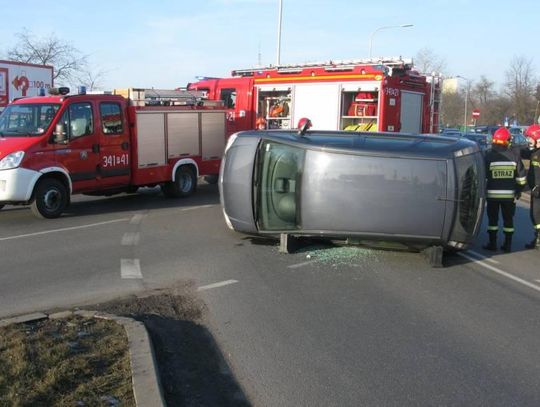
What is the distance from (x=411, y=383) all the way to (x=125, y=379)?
1.97m

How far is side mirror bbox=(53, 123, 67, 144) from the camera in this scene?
10672mm

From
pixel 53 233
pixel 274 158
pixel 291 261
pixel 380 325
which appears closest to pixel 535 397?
pixel 380 325

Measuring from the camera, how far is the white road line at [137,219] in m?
10.5

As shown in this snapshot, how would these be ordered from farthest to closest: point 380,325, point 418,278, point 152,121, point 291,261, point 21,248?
point 152,121
point 21,248
point 291,261
point 418,278
point 380,325

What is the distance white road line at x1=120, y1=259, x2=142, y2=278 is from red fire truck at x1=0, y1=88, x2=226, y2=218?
11.7 ft

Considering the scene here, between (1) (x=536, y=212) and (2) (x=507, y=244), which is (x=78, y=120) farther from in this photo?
(1) (x=536, y=212)

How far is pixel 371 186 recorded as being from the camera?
24.2ft

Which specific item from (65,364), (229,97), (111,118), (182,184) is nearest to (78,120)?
(111,118)

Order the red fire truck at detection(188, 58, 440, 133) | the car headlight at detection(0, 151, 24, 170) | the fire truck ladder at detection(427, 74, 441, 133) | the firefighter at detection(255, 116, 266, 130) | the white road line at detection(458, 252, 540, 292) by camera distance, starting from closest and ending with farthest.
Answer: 1. the white road line at detection(458, 252, 540, 292)
2. the car headlight at detection(0, 151, 24, 170)
3. the red fire truck at detection(188, 58, 440, 133)
4. the fire truck ladder at detection(427, 74, 441, 133)
5. the firefighter at detection(255, 116, 266, 130)

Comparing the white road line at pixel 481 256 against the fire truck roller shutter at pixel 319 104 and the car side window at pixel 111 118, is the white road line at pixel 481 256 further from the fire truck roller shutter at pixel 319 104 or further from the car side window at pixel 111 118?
the car side window at pixel 111 118

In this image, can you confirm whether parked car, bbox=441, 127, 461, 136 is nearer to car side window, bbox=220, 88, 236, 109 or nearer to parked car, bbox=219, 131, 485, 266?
car side window, bbox=220, 88, 236, 109

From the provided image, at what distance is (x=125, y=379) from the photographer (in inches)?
156

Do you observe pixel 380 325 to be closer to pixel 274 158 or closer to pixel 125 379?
pixel 125 379

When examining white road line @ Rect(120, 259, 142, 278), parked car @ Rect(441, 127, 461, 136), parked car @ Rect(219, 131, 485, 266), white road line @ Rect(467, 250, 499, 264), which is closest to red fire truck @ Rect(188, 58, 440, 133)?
white road line @ Rect(467, 250, 499, 264)
